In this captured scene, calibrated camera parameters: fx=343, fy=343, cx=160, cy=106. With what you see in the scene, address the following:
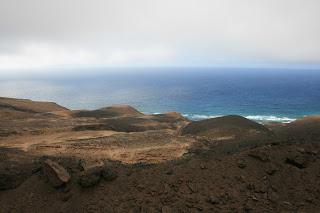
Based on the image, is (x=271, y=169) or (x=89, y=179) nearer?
(x=89, y=179)

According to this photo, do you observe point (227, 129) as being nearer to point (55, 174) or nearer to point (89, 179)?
point (89, 179)

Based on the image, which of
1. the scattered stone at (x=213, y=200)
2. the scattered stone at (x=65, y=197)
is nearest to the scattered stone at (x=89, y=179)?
the scattered stone at (x=65, y=197)

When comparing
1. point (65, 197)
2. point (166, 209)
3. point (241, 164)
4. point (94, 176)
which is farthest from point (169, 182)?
point (65, 197)

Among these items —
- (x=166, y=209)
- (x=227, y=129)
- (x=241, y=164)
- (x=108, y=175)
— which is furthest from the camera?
(x=227, y=129)

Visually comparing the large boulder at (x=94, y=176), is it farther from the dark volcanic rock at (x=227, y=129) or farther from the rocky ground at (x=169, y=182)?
the dark volcanic rock at (x=227, y=129)

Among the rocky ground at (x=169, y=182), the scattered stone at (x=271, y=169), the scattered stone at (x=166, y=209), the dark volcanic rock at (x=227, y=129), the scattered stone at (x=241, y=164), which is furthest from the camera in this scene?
the dark volcanic rock at (x=227, y=129)

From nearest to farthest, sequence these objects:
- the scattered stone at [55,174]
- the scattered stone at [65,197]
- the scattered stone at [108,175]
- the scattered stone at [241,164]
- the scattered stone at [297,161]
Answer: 1. the scattered stone at [65,197]
2. the scattered stone at [55,174]
3. the scattered stone at [108,175]
4. the scattered stone at [241,164]
5. the scattered stone at [297,161]

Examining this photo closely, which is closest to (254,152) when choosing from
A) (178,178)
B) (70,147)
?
(178,178)

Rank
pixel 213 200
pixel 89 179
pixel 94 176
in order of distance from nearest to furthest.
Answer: pixel 213 200 < pixel 89 179 < pixel 94 176

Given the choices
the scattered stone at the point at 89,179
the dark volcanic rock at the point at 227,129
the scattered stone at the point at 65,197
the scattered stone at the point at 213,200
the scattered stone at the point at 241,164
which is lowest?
the dark volcanic rock at the point at 227,129

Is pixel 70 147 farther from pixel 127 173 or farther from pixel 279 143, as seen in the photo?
pixel 279 143


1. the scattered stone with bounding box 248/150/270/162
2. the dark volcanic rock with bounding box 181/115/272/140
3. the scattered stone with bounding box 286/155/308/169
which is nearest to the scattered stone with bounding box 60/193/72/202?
the scattered stone with bounding box 248/150/270/162
